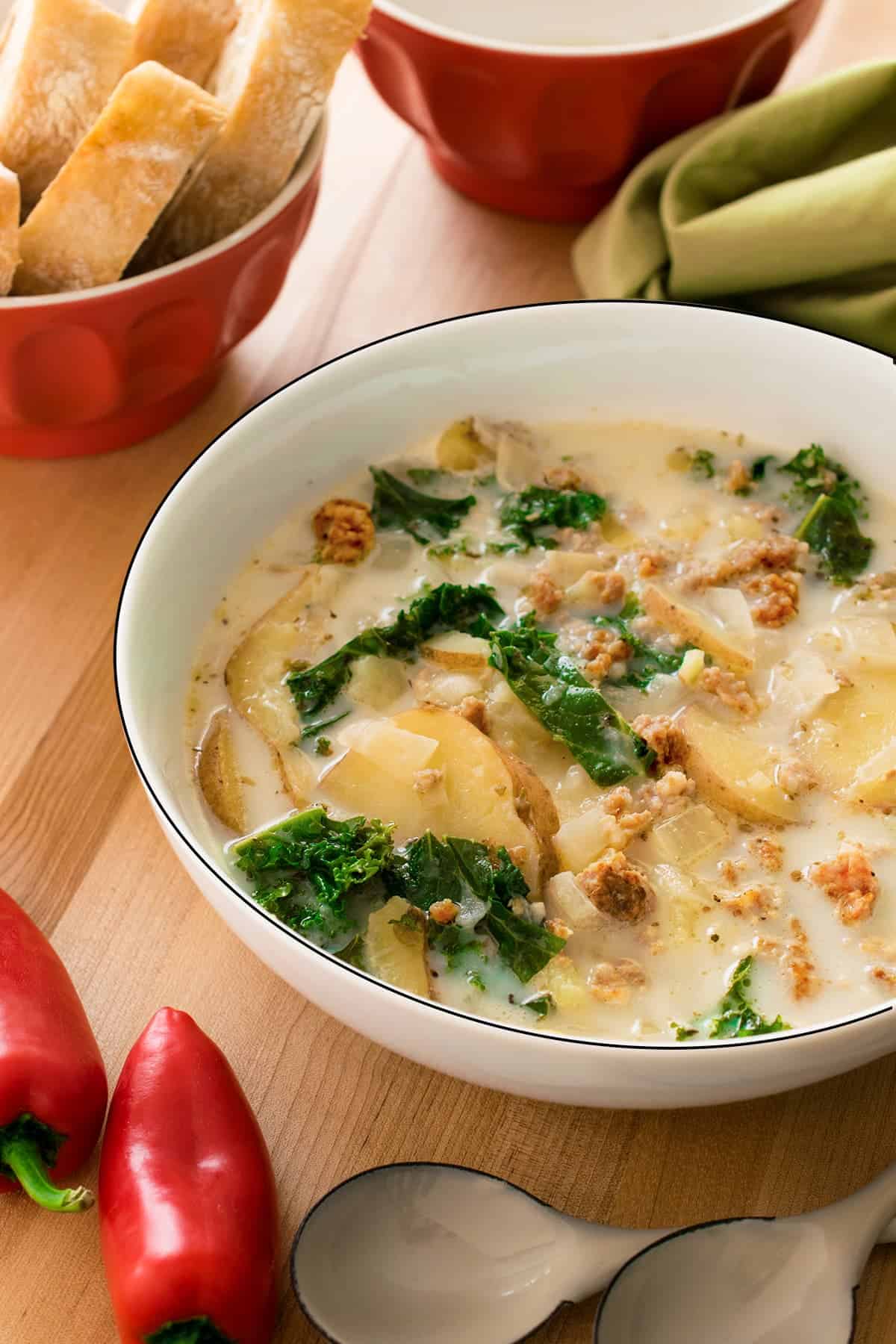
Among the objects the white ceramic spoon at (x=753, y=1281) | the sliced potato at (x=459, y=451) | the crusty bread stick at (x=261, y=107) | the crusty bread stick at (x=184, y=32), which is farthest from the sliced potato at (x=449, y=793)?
the crusty bread stick at (x=184, y=32)

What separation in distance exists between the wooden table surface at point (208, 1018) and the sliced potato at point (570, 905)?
0.22 m

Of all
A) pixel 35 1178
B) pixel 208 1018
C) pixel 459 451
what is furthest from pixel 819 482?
pixel 35 1178

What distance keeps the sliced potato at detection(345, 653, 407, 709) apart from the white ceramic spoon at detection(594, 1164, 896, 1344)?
817mm

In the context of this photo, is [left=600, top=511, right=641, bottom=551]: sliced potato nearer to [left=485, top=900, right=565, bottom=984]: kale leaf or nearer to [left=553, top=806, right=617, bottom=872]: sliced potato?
[left=553, top=806, right=617, bottom=872]: sliced potato

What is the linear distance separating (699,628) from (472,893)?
568mm

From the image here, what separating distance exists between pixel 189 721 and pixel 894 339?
1.39 m

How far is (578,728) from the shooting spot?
1993 mm

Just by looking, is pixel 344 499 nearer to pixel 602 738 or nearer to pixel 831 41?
pixel 602 738

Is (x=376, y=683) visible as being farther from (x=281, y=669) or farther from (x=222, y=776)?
(x=222, y=776)

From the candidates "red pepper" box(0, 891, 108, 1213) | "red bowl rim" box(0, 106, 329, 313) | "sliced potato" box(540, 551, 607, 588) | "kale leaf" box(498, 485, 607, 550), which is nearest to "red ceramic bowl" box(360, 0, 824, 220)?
"red bowl rim" box(0, 106, 329, 313)

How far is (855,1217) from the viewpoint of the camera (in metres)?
1.59

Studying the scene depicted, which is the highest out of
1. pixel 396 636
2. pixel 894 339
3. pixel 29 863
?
pixel 894 339

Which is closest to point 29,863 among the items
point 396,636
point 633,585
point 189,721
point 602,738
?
point 189,721

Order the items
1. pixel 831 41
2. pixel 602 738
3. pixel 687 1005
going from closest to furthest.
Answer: pixel 687 1005 → pixel 602 738 → pixel 831 41
